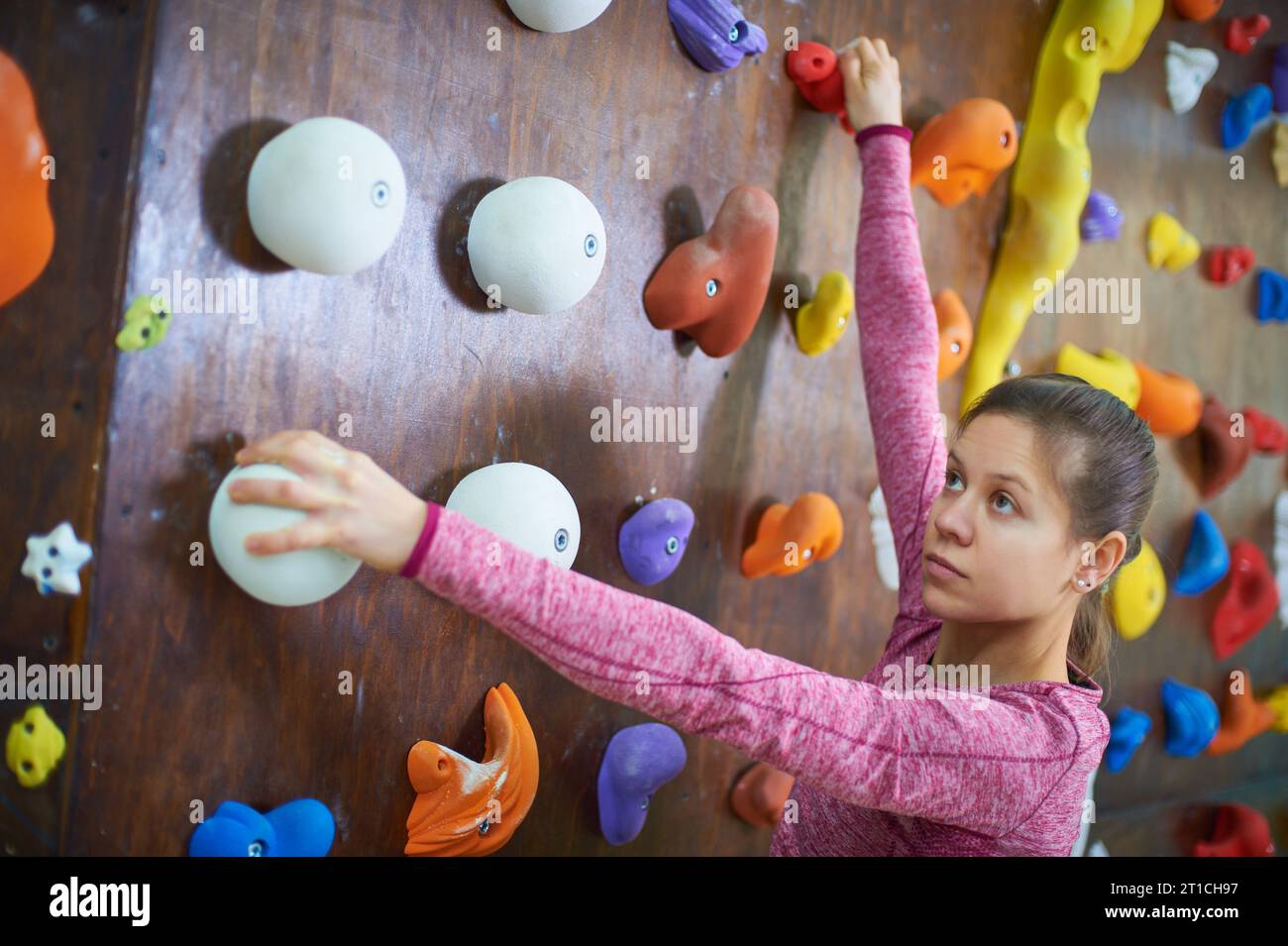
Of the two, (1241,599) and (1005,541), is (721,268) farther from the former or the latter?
(1241,599)

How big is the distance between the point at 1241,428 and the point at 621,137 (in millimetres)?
1170

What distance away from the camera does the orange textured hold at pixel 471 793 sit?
3.13 feet

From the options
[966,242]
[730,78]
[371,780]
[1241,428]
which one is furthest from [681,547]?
[1241,428]

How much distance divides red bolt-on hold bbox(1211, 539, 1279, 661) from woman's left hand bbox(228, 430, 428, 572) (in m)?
1.53

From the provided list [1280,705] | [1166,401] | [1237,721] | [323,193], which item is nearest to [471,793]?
[323,193]

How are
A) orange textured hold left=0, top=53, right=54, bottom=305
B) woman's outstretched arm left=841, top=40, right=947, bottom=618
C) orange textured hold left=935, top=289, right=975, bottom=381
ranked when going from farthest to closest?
1. orange textured hold left=935, top=289, right=975, bottom=381
2. woman's outstretched arm left=841, top=40, right=947, bottom=618
3. orange textured hold left=0, top=53, right=54, bottom=305

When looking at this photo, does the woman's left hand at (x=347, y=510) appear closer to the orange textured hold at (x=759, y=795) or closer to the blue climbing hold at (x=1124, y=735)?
the orange textured hold at (x=759, y=795)

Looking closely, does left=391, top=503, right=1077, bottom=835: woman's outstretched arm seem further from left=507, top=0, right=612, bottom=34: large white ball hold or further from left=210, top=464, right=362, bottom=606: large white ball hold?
left=507, top=0, right=612, bottom=34: large white ball hold

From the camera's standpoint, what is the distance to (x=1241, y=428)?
1.72m

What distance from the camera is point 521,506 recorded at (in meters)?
0.91

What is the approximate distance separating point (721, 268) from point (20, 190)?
0.59 meters

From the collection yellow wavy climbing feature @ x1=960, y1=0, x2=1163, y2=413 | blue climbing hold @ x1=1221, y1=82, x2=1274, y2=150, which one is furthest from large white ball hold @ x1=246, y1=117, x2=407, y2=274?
blue climbing hold @ x1=1221, y1=82, x2=1274, y2=150

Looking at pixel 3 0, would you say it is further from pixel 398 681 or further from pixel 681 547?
pixel 681 547

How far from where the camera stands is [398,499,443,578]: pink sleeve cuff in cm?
64
